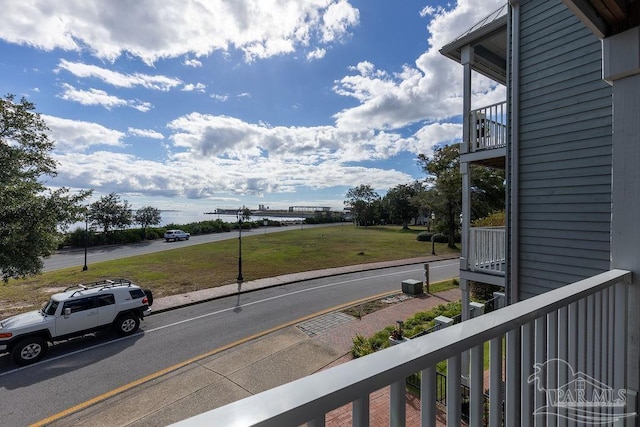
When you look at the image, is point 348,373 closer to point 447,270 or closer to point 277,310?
point 277,310

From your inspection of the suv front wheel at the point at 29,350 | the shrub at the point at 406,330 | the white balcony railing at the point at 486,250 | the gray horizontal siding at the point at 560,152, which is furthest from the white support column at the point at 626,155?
the suv front wheel at the point at 29,350

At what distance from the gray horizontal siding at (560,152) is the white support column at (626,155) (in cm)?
307

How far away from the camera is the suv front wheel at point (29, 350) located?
7.82 metres

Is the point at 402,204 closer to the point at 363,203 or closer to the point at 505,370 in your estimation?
the point at 363,203

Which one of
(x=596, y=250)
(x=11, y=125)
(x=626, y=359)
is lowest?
(x=626, y=359)

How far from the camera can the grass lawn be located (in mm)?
15125

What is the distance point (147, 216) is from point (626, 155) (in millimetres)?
44942

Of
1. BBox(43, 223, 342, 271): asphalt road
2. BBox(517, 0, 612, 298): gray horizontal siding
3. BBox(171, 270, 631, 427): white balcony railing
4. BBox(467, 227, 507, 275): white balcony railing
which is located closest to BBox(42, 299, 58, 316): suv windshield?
BBox(467, 227, 507, 275): white balcony railing

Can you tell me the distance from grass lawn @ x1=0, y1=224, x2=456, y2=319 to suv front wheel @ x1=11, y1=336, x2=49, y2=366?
17.3ft

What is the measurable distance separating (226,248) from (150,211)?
61.5ft

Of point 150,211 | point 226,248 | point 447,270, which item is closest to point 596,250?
point 447,270

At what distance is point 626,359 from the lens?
2.01m

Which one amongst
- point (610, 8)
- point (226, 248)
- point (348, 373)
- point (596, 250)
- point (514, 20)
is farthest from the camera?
point (226, 248)

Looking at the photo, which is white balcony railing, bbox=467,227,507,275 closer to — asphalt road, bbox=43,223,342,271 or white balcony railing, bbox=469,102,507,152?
white balcony railing, bbox=469,102,507,152
